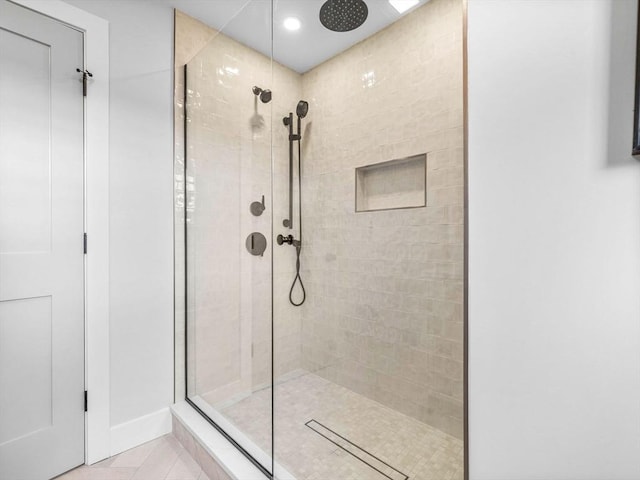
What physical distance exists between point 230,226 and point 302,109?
756mm

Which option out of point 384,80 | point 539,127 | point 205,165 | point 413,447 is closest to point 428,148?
point 384,80

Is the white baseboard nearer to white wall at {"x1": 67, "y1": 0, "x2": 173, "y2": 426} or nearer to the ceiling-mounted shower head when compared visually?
white wall at {"x1": 67, "y1": 0, "x2": 173, "y2": 426}

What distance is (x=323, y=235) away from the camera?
1694mm

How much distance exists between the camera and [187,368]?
71.0 inches

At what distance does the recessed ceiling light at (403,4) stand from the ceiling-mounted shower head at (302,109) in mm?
585

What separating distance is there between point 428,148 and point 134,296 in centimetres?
167

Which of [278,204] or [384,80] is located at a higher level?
[384,80]

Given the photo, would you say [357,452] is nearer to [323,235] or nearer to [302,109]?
[323,235]

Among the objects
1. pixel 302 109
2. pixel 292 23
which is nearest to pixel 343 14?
pixel 292 23

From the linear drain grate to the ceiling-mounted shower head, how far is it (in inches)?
63.2

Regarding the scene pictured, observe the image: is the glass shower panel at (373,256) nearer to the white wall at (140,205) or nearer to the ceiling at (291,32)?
the ceiling at (291,32)

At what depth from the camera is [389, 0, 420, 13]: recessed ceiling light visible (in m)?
1.32

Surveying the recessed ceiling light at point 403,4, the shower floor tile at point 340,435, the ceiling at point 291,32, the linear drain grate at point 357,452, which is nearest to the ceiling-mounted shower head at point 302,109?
the ceiling at point 291,32

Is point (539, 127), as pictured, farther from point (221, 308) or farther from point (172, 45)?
point (172, 45)
